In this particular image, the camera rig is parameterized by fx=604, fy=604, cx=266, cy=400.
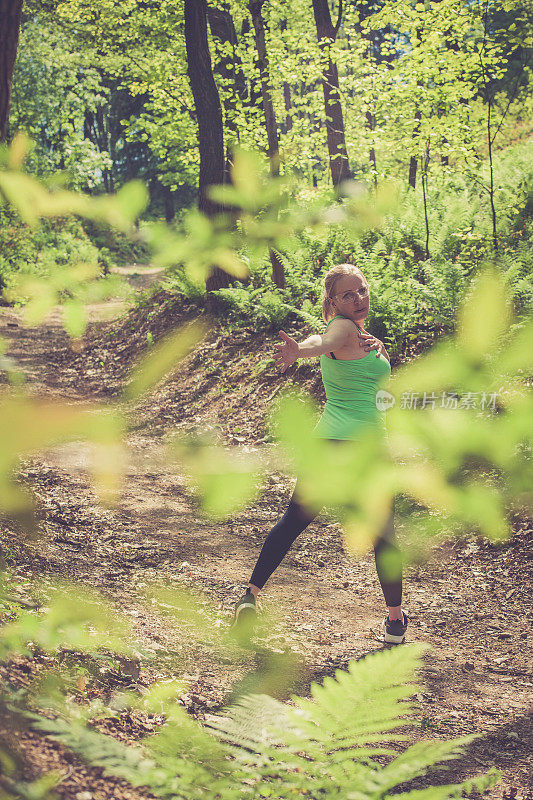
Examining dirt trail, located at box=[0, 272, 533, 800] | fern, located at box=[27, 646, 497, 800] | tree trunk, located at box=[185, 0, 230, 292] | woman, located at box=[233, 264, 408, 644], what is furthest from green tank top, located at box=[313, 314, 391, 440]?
fern, located at box=[27, 646, 497, 800]

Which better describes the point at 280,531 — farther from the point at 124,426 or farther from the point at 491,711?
the point at 124,426

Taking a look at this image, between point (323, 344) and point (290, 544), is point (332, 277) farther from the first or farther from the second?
point (290, 544)

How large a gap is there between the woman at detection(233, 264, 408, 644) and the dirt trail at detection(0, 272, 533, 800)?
1.00 ft

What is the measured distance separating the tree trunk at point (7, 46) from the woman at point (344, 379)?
36.5 inches

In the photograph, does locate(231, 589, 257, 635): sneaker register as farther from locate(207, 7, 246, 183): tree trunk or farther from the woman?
locate(207, 7, 246, 183): tree trunk

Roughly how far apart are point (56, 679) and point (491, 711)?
201 cm

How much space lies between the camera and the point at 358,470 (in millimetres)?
888

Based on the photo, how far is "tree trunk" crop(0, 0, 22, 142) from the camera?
151 centimetres

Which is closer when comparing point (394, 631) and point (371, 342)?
point (371, 342)

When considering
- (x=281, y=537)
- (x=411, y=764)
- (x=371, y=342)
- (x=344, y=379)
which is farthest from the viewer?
(x=281, y=537)

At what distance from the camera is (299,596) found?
13.6ft

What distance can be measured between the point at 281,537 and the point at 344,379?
40.7 inches

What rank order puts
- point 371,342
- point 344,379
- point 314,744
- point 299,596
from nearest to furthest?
point 314,744 → point 371,342 → point 344,379 → point 299,596

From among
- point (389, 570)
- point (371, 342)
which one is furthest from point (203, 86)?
point (389, 570)
